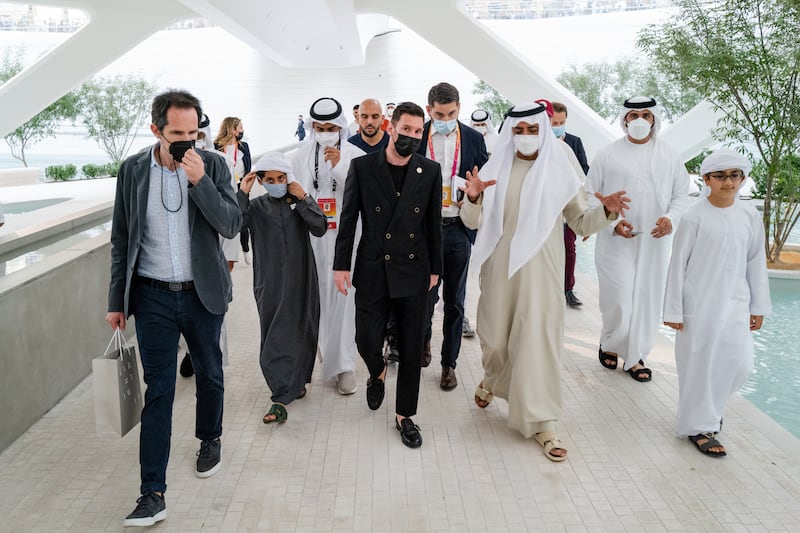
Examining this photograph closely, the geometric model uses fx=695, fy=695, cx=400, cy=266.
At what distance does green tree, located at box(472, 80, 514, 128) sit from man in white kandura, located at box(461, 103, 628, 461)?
2564 cm

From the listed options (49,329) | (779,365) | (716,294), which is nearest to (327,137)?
(49,329)

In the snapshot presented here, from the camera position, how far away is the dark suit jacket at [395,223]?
362cm

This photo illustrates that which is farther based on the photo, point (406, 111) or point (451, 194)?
point (451, 194)

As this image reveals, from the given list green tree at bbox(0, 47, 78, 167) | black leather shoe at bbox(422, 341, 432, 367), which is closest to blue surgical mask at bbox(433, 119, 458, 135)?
black leather shoe at bbox(422, 341, 432, 367)

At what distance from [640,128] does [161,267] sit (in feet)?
10.7

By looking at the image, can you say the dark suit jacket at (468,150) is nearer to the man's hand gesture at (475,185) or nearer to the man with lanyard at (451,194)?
the man with lanyard at (451,194)

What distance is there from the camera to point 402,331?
3711mm

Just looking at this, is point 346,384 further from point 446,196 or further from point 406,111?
point 406,111

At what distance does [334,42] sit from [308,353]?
17811mm

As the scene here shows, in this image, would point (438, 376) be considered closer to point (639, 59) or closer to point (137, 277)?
point (137, 277)

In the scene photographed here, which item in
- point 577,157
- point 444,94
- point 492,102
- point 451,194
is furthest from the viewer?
point 492,102

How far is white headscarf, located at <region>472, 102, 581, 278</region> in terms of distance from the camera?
145 inches

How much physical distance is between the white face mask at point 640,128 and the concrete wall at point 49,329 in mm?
3836

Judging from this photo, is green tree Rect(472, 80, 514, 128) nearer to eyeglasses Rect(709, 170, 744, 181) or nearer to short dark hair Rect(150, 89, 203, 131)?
eyeglasses Rect(709, 170, 744, 181)
